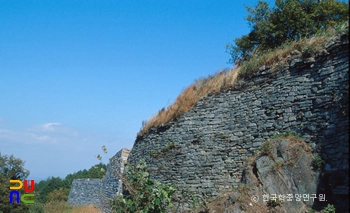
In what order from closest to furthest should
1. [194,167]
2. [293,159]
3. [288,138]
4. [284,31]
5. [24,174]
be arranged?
[293,159] < [288,138] < [194,167] < [284,31] < [24,174]

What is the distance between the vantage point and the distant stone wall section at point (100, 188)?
15.5 m

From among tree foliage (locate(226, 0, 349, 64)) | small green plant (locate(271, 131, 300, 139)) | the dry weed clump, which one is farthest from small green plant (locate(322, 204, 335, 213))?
tree foliage (locate(226, 0, 349, 64))

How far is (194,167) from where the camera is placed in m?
9.49

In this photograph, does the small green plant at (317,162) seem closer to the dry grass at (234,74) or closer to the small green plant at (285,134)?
the small green plant at (285,134)

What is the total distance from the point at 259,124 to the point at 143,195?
363cm

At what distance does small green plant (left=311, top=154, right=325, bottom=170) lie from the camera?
661 centimetres

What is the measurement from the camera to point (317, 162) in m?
6.64

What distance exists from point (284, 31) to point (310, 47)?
6704 millimetres

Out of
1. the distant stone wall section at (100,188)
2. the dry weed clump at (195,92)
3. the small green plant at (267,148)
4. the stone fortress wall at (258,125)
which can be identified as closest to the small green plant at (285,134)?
the stone fortress wall at (258,125)

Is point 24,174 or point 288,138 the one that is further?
point 24,174

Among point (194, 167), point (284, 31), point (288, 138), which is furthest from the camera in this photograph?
point (284, 31)

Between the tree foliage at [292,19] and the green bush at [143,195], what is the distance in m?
7.76

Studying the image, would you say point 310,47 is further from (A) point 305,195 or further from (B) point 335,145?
(A) point 305,195

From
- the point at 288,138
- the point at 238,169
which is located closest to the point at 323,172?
the point at 288,138
